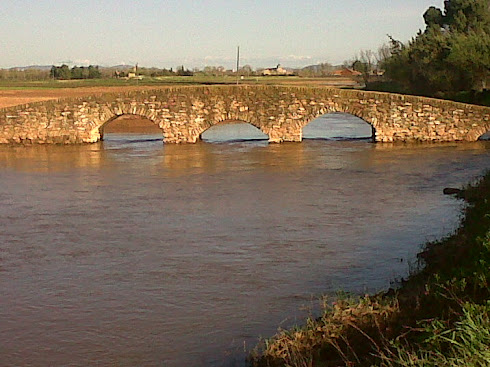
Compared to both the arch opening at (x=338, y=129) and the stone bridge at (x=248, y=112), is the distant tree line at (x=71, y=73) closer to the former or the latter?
the arch opening at (x=338, y=129)

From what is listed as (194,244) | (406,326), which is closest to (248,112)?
(194,244)

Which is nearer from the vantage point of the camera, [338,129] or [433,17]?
[338,129]

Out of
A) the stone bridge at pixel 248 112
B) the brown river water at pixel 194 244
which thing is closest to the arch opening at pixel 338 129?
the stone bridge at pixel 248 112

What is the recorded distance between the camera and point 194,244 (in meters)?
12.5

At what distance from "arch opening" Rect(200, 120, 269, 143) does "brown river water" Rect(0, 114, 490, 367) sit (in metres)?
6.78

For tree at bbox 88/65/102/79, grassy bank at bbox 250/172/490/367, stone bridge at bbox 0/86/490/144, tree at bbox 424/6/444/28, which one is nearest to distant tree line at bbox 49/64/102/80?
tree at bbox 88/65/102/79

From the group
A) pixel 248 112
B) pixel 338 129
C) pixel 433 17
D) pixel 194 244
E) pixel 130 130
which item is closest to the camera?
pixel 194 244

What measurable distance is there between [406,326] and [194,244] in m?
6.51

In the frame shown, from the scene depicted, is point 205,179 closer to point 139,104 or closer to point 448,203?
point 448,203

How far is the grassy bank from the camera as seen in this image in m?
5.62

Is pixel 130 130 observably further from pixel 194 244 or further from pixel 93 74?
pixel 93 74

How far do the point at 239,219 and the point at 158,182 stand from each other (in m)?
5.73

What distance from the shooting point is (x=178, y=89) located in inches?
1105

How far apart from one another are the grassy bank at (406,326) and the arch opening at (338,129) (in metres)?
21.7
